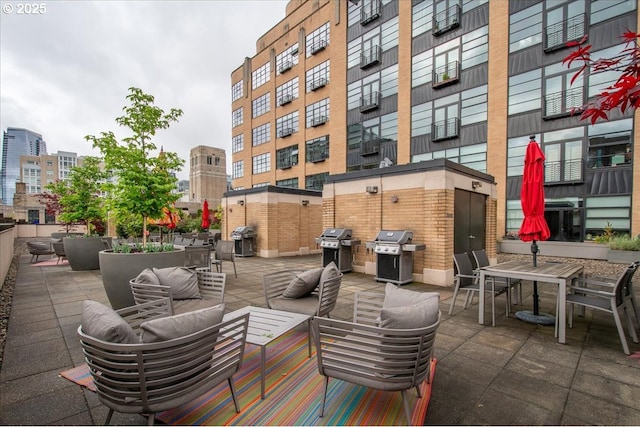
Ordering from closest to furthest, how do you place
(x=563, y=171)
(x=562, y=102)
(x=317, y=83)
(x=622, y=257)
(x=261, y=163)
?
(x=622, y=257), (x=562, y=102), (x=563, y=171), (x=317, y=83), (x=261, y=163)

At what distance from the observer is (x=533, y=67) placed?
1348cm

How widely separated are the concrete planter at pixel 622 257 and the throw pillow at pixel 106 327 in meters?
14.1

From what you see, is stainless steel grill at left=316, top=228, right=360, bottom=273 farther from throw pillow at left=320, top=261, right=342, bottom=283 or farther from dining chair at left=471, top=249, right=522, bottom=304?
throw pillow at left=320, top=261, right=342, bottom=283

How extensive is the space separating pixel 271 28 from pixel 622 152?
29.0m

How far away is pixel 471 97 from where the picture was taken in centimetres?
A: 1520

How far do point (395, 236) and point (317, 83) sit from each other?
19339 millimetres

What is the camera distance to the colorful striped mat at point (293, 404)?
2.13m

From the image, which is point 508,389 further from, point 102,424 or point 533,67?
point 533,67

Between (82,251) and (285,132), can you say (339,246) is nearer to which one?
(82,251)

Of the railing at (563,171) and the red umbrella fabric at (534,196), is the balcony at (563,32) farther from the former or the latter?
the red umbrella fabric at (534,196)

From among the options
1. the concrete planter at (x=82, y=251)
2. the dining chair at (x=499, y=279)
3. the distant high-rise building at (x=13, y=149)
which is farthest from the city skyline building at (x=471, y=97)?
the distant high-rise building at (x=13, y=149)

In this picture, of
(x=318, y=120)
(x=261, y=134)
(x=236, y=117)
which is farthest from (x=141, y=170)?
(x=236, y=117)

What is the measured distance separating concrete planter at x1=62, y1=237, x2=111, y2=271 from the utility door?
411 inches

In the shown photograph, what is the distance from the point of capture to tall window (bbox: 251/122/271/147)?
2794 cm
